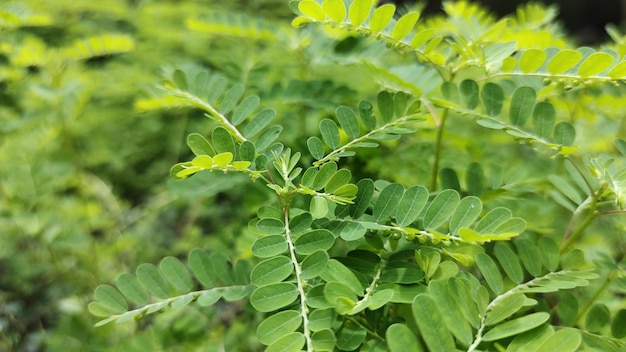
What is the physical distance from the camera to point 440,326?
0.40 metres

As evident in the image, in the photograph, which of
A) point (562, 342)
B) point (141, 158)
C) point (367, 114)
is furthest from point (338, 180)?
point (141, 158)

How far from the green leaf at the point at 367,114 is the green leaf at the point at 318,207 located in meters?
0.13

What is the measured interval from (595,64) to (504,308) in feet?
0.87

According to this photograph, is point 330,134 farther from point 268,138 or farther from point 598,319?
point 598,319

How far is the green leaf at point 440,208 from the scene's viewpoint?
482 millimetres

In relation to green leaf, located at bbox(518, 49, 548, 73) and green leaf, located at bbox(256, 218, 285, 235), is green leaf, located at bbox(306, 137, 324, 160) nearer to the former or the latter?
green leaf, located at bbox(256, 218, 285, 235)

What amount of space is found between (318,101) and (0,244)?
2.34ft

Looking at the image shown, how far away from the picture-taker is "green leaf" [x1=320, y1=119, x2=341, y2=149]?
52 centimetres

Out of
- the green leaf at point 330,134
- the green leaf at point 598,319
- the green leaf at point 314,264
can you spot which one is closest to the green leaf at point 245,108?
the green leaf at point 330,134

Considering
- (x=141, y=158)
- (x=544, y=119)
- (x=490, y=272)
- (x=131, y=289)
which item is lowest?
(x=141, y=158)

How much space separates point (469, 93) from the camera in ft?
1.85

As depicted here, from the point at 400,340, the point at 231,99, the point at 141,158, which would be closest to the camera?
the point at 400,340

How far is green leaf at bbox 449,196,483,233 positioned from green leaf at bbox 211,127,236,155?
0.75 ft

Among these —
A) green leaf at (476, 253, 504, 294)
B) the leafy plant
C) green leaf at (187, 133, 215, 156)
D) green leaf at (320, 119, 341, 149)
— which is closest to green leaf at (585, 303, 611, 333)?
the leafy plant
